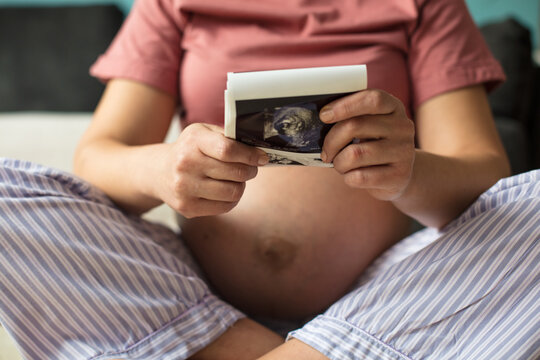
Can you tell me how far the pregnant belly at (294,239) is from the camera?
73 centimetres

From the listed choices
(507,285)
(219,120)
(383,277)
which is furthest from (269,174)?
(507,285)

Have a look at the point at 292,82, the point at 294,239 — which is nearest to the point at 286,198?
the point at 294,239

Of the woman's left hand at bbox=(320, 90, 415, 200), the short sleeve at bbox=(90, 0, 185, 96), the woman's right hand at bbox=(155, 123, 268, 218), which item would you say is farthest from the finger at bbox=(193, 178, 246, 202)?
the short sleeve at bbox=(90, 0, 185, 96)

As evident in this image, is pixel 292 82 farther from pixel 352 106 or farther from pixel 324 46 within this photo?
pixel 324 46

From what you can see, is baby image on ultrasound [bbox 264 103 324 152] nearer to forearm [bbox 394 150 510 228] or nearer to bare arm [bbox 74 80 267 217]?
bare arm [bbox 74 80 267 217]

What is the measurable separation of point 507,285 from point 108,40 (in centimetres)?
206

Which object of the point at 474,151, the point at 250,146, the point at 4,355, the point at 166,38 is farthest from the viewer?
the point at 166,38

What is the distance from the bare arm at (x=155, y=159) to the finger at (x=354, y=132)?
72 mm

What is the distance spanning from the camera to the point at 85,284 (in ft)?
1.91

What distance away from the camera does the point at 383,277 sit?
0.63 metres

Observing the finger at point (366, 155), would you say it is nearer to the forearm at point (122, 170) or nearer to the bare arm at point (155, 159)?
the bare arm at point (155, 159)

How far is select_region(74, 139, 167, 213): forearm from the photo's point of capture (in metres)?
0.65

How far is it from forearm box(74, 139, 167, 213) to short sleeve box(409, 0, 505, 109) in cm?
46

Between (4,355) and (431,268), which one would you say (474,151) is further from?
(4,355)
